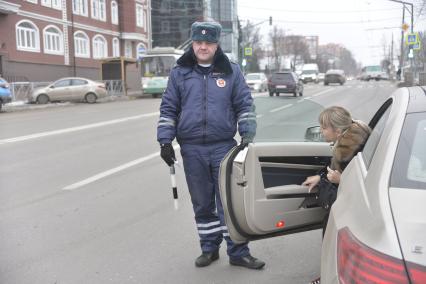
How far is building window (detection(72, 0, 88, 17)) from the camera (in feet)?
126

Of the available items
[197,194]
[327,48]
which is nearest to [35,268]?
[197,194]

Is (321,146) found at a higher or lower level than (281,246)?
higher

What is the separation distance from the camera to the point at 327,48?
518 feet

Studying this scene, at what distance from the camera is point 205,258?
13.1ft

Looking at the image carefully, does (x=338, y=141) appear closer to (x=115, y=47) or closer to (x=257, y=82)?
(x=257, y=82)

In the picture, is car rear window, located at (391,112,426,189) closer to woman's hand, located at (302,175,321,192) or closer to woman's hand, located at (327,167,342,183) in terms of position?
woman's hand, located at (327,167,342,183)

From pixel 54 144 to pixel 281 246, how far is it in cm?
776

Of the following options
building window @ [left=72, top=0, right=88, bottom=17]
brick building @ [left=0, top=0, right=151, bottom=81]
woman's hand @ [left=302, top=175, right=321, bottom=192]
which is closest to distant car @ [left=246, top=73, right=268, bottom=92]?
brick building @ [left=0, top=0, right=151, bottom=81]

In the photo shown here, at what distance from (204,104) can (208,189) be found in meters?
0.67

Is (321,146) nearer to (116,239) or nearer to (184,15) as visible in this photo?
(116,239)

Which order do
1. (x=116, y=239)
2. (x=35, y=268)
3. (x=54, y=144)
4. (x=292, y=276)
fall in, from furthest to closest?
(x=54, y=144)
(x=116, y=239)
(x=35, y=268)
(x=292, y=276)

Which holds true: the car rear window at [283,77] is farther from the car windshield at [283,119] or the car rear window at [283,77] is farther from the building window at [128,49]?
the car windshield at [283,119]

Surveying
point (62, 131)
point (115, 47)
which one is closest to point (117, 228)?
point (62, 131)

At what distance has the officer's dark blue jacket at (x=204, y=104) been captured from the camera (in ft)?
12.2
